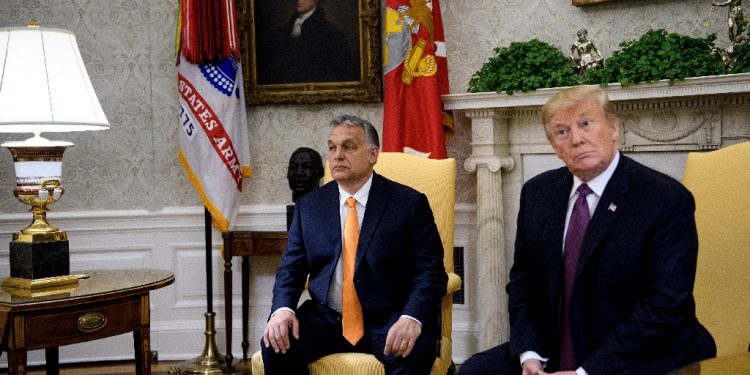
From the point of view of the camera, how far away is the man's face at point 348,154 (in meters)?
2.76

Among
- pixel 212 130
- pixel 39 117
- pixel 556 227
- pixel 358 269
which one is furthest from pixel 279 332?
pixel 212 130

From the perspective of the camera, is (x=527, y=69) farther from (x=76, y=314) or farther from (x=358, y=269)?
(x=76, y=314)

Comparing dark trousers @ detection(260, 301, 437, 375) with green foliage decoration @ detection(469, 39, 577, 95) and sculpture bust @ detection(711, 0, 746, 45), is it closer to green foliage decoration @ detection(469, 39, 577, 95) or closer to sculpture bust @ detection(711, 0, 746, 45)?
green foliage decoration @ detection(469, 39, 577, 95)

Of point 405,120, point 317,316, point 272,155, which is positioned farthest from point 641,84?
point 272,155

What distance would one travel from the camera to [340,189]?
9.41 ft

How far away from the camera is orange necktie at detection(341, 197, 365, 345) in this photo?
2.65 metres

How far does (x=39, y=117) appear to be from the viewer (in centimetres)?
278

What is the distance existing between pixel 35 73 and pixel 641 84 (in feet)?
8.89

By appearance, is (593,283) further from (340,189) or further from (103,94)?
(103,94)

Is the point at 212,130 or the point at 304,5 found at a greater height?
the point at 304,5

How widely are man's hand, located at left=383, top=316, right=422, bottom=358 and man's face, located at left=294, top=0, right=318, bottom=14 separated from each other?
2.68 meters

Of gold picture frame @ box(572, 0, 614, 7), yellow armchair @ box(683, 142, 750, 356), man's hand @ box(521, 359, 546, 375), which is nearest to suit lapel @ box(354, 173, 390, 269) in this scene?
man's hand @ box(521, 359, 546, 375)

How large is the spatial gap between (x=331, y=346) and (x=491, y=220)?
1.79 m

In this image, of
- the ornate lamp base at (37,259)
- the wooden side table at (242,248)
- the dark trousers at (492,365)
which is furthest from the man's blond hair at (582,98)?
the wooden side table at (242,248)
